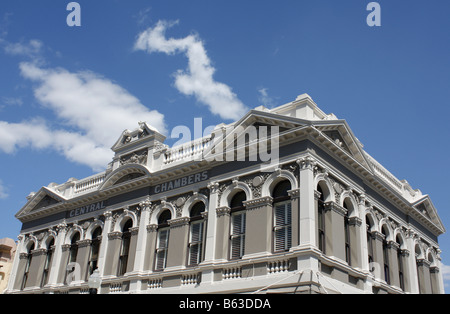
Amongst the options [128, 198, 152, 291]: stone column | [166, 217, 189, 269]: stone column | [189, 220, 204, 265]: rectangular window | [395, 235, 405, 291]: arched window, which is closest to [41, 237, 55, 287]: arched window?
[128, 198, 152, 291]: stone column

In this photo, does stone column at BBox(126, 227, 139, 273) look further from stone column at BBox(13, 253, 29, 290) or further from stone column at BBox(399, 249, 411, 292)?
stone column at BBox(399, 249, 411, 292)

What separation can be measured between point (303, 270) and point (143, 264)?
860 cm

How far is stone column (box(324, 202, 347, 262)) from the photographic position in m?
19.3

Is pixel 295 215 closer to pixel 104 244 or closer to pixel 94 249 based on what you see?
pixel 104 244

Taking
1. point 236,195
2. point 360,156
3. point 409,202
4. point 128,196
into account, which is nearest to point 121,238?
point 128,196

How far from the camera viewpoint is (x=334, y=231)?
64.6ft

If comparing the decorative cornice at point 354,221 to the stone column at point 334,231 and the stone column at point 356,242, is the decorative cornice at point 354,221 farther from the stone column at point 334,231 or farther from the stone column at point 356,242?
the stone column at point 334,231

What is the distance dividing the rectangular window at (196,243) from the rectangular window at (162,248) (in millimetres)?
1466

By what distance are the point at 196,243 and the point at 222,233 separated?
1.76m

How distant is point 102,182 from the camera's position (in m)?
26.5

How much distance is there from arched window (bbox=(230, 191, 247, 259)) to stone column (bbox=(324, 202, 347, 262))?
10.8 ft

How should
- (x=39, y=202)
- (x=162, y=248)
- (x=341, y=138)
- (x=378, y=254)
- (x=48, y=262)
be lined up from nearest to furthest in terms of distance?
(x=341, y=138) → (x=378, y=254) → (x=162, y=248) → (x=48, y=262) → (x=39, y=202)

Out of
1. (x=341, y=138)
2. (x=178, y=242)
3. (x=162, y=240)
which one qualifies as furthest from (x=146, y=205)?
(x=341, y=138)
